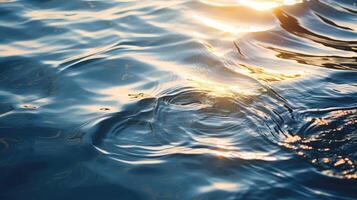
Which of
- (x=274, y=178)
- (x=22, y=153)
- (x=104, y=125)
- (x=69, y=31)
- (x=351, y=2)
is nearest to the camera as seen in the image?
(x=274, y=178)

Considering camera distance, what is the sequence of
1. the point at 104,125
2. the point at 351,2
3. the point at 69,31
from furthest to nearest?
the point at 351,2 < the point at 69,31 < the point at 104,125

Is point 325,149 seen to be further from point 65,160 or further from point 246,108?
point 65,160

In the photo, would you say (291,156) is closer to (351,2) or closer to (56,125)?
(56,125)

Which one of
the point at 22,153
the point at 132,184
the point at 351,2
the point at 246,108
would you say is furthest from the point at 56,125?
the point at 351,2

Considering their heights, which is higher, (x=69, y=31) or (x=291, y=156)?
(x=69, y=31)

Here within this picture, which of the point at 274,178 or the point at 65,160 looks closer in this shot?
the point at 274,178

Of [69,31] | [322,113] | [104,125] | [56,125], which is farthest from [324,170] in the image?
[69,31]

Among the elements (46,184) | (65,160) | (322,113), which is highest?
(322,113)
